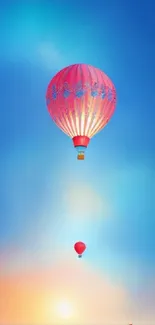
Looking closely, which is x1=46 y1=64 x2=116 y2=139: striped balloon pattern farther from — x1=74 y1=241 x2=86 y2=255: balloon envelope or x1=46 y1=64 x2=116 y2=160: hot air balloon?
x1=74 y1=241 x2=86 y2=255: balloon envelope

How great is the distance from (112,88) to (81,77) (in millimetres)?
891

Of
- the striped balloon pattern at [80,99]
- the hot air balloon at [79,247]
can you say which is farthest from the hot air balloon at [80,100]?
the hot air balloon at [79,247]

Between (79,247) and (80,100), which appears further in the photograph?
(79,247)

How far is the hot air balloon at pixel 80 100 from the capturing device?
46.0 ft

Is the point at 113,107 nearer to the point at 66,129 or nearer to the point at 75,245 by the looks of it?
the point at 66,129

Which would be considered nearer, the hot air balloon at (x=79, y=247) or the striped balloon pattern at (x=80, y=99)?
the striped balloon pattern at (x=80, y=99)

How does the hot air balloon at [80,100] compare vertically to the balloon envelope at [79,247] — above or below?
above

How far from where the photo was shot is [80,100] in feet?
46.0

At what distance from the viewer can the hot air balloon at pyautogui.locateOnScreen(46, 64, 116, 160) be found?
14.0 metres

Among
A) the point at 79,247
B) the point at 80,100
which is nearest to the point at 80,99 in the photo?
the point at 80,100

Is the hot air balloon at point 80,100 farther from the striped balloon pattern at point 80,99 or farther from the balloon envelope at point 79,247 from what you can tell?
the balloon envelope at point 79,247

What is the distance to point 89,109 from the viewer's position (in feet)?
46.4

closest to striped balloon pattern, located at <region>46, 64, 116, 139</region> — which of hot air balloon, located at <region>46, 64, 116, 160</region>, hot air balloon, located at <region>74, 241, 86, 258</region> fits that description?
hot air balloon, located at <region>46, 64, 116, 160</region>

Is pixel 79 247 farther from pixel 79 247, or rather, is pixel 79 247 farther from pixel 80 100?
pixel 80 100
